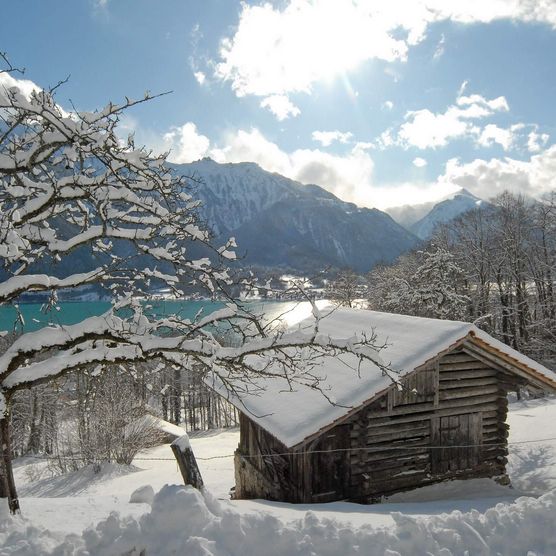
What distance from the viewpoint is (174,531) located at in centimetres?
500

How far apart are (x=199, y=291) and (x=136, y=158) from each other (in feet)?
7.52

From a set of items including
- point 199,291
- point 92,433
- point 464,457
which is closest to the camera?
point 199,291

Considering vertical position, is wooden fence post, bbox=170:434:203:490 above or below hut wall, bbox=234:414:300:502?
above

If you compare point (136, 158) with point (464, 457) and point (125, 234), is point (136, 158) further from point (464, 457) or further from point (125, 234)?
→ point (464, 457)

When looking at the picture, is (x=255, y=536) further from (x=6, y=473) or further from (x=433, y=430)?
(x=433, y=430)

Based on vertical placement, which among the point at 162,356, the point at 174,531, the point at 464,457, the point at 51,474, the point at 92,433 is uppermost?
the point at 162,356

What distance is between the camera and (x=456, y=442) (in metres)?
11.8

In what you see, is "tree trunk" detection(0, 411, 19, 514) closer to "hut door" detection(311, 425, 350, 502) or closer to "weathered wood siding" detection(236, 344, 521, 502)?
"weathered wood siding" detection(236, 344, 521, 502)

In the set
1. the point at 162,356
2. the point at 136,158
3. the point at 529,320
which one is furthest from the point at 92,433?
the point at 529,320

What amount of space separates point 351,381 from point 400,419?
1842 mm

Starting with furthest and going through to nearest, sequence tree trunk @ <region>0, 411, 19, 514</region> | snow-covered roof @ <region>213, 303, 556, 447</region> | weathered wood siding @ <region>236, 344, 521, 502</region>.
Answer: weathered wood siding @ <region>236, 344, 521, 502</region>
snow-covered roof @ <region>213, 303, 556, 447</region>
tree trunk @ <region>0, 411, 19, 514</region>

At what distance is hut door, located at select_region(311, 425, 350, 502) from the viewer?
1034 cm

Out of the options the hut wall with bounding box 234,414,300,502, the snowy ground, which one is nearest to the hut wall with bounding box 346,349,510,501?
the hut wall with bounding box 234,414,300,502

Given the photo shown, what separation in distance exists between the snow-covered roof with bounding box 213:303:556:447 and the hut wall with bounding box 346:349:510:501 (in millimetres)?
766
